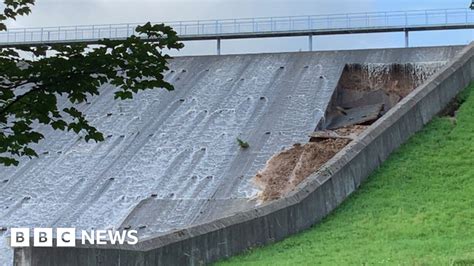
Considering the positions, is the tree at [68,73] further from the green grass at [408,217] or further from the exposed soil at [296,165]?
the exposed soil at [296,165]

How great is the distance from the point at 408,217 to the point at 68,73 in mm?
6476

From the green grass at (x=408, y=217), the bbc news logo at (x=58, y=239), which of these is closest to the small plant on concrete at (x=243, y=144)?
the green grass at (x=408, y=217)

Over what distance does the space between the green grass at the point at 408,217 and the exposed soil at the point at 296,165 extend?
1253 mm

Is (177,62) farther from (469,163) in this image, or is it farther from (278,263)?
(278,263)

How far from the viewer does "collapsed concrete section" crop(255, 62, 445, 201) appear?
13109mm

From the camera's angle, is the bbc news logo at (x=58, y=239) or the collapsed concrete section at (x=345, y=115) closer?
the bbc news logo at (x=58, y=239)

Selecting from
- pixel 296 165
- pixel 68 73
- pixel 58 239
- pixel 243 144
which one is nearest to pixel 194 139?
pixel 243 144

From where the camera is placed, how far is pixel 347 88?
861 inches

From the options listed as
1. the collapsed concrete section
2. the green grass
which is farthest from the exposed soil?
the green grass

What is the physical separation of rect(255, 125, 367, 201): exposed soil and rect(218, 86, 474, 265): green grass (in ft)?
4.11

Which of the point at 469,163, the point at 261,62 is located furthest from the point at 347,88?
the point at 469,163

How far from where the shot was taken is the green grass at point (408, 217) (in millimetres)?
7551

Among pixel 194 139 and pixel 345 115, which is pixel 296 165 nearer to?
pixel 194 139

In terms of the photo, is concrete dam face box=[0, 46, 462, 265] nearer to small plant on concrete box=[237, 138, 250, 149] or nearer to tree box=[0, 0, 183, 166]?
small plant on concrete box=[237, 138, 250, 149]
